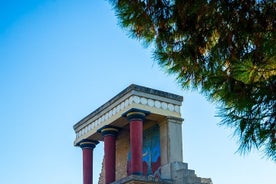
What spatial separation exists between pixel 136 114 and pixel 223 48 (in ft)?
51.6

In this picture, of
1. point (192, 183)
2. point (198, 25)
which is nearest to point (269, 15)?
point (198, 25)

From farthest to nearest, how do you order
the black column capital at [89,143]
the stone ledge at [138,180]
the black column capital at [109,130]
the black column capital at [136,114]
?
the black column capital at [89,143]
the black column capital at [109,130]
the black column capital at [136,114]
the stone ledge at [138,180]

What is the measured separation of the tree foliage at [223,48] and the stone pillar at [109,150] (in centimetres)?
1679

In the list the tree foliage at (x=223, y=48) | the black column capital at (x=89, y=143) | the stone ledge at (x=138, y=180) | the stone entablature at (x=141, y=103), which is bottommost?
the tree foliage at (x=223, y=48)

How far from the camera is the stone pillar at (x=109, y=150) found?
22.5 metres

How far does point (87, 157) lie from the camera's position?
965 inches

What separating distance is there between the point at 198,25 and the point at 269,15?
79 centimetres

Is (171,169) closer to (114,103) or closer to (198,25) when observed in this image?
(114,103)

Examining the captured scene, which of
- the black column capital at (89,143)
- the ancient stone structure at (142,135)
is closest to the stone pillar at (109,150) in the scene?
the ancient stone structure at (142,135)

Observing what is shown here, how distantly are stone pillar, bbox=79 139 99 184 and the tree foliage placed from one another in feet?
60.9

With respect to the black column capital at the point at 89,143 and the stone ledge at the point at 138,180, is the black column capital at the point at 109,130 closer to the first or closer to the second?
the black column capital at the point at 89,143

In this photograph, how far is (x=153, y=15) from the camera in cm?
607

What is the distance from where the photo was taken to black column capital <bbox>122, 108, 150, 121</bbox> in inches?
836

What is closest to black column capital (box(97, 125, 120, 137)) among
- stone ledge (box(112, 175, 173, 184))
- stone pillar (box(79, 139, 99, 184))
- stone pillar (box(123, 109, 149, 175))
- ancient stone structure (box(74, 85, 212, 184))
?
ancient stone structure (box(74, 85, 212, 184))
